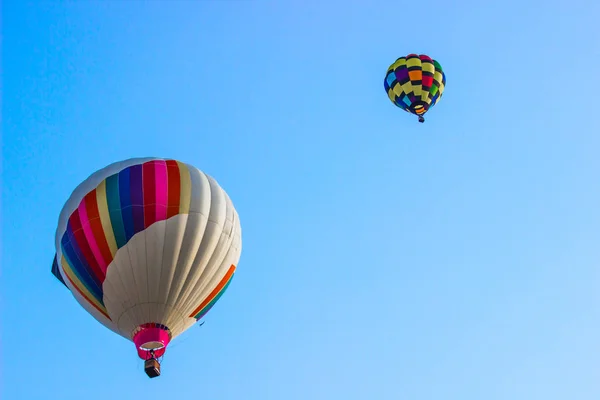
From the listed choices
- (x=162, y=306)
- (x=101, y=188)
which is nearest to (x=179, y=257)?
(x=162, y=306)

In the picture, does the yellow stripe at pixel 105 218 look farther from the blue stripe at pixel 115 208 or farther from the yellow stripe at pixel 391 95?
the yellow stripe at pixel 391 95

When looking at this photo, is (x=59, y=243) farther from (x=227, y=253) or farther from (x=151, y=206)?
(x=227, y=253)

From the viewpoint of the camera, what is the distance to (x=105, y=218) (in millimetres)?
17469

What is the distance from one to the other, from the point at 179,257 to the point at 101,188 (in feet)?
7.09

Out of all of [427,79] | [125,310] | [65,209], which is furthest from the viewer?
[427,79]

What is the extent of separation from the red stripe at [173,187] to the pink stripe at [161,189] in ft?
0.24

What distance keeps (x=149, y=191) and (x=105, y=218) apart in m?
0.97

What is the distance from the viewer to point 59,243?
18.0 metres

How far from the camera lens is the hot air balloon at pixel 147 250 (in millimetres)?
17031

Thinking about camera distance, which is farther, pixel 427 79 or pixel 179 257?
pixel 427 79

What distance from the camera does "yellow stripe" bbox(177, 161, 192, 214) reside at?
17672 mm

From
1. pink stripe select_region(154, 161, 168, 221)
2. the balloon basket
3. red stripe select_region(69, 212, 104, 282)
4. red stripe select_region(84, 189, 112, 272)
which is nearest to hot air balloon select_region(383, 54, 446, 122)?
pink stripe select_region(154, 161, 168, 221)

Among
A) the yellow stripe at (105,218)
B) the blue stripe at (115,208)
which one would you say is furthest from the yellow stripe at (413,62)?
the yellow stripe at (105,218)

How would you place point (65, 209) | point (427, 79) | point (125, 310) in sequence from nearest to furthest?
1. point (125, 310)
2. point (65, 209)
3. point (427, 79)
